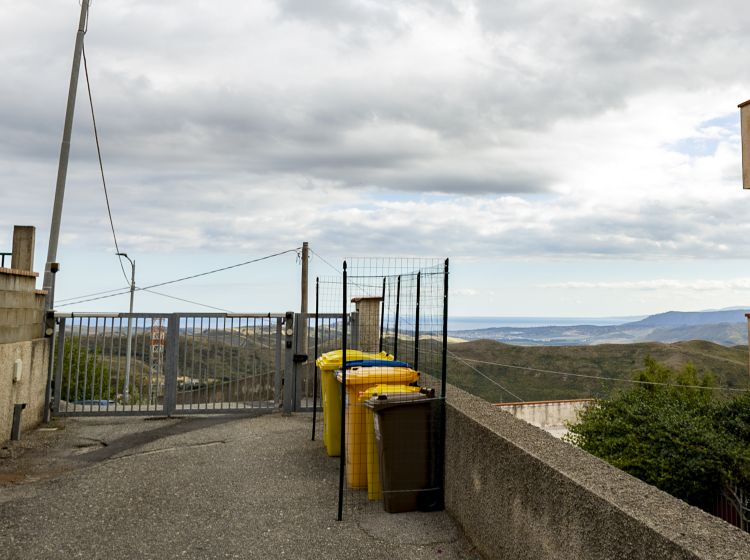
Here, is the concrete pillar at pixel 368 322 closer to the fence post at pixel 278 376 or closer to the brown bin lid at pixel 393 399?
the fence post at pixel 278 376

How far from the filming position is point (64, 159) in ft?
36.9

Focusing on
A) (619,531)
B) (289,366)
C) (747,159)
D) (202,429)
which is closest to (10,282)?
(202,429)

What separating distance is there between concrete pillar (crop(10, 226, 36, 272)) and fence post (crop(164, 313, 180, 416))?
2598mm

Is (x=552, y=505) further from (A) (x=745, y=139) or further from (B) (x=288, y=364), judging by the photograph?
(A) (x=745, y=139)

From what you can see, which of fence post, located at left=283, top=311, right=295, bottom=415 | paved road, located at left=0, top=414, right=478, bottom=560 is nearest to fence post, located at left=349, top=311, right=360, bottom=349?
fence post, located at left=283, top=311, right=295, bottom=415

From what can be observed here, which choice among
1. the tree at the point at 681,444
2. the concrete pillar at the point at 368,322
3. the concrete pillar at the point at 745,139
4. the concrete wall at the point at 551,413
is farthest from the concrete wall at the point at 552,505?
the concrete wall at the point at 551,413

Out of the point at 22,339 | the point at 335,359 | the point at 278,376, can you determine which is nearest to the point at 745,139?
the point at 278,376

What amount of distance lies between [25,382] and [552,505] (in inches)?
340

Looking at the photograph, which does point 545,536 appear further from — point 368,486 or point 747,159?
point 747,159

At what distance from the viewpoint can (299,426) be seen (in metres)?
9.47

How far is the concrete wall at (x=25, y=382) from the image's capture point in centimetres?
861

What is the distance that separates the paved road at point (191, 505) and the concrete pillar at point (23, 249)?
3.22 metres

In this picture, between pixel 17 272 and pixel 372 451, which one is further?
pixel 17 272

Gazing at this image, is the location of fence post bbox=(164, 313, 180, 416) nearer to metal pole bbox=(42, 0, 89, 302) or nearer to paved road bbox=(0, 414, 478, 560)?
paved road bbox=(0, 414, 478, 560)
